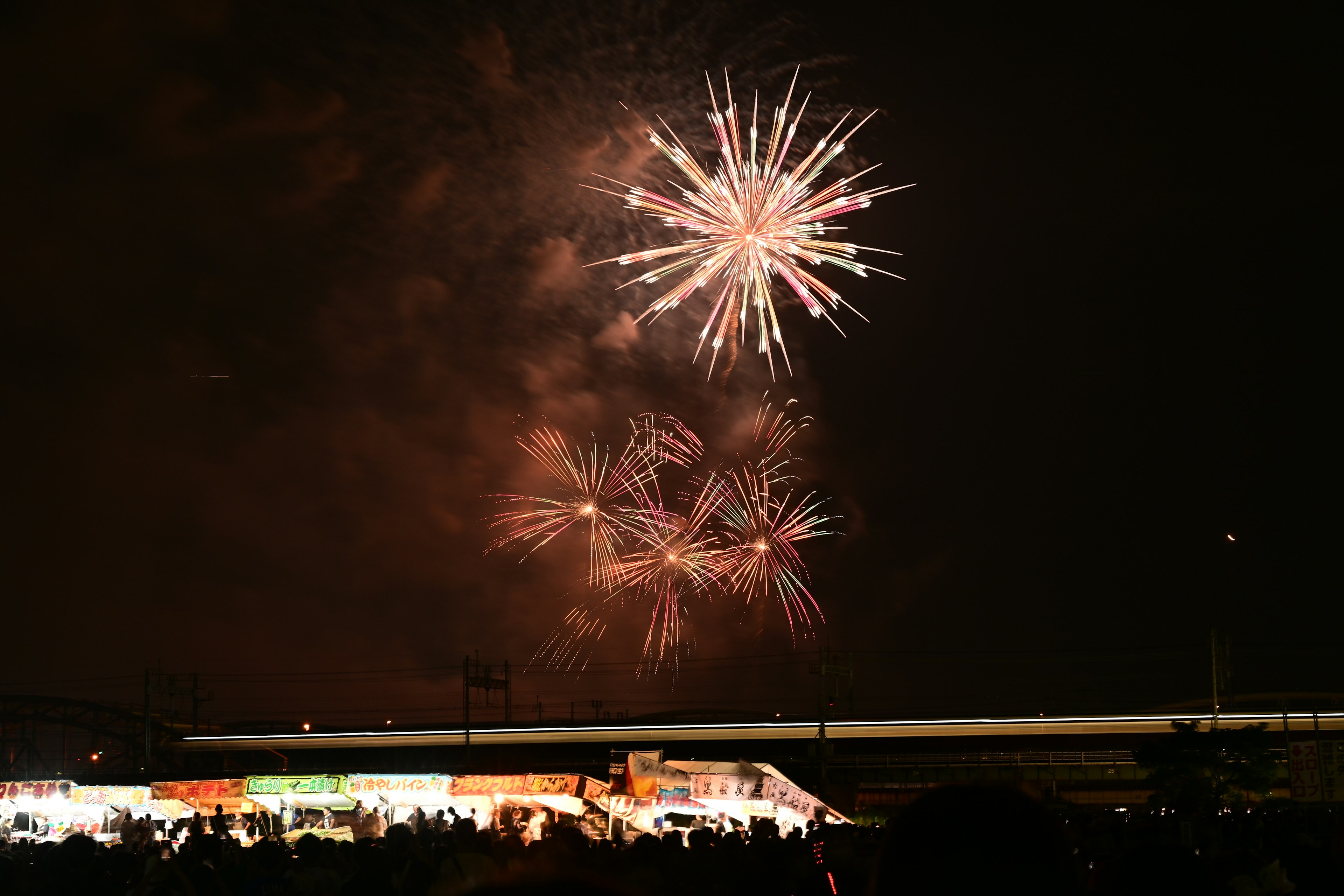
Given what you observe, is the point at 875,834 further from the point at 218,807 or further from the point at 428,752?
the point at 428,752

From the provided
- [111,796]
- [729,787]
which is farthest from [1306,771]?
[111,796]

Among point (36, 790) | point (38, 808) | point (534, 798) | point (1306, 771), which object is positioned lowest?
point (38, 808)

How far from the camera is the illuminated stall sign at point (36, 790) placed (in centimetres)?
3200

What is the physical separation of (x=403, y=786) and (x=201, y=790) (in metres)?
5.77

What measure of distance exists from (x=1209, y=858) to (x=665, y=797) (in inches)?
737

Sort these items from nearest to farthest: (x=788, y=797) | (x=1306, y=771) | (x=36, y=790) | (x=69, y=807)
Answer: (x=1306, y=771) → (x=788, y=797) → (x=69, y=807) → (x=36, y=790)

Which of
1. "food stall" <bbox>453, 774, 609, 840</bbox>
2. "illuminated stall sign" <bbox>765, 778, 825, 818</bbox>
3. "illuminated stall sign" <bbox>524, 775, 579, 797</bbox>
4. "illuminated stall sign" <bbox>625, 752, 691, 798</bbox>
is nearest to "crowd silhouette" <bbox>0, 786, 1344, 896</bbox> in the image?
"illuminated stall sign" <bbox>765, 778, 825, 818</bbox>

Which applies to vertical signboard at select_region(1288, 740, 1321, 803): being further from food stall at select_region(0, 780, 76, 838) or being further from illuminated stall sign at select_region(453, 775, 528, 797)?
food stall at select_region(0, 780, 76, 838)

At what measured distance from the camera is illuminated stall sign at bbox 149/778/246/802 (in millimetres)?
30625

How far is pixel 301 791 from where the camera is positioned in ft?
98.7

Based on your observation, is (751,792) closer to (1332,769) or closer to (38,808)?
(1332,769)

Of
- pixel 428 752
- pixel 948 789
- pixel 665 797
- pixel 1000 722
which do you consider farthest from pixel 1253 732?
pixel 428 752

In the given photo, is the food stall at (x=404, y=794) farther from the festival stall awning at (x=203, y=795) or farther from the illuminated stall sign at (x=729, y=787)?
the illuminated stall sign at (x=729, y=787)

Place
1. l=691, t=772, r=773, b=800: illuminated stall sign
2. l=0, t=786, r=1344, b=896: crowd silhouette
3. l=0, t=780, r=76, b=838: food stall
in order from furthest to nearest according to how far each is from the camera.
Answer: l=0, t=780, r=76, b=838: food stall
l=691, t=772, r=773, b=800: illuminated stall sign
l=0, t=786, r=1344, b=896: crowd silhouette
